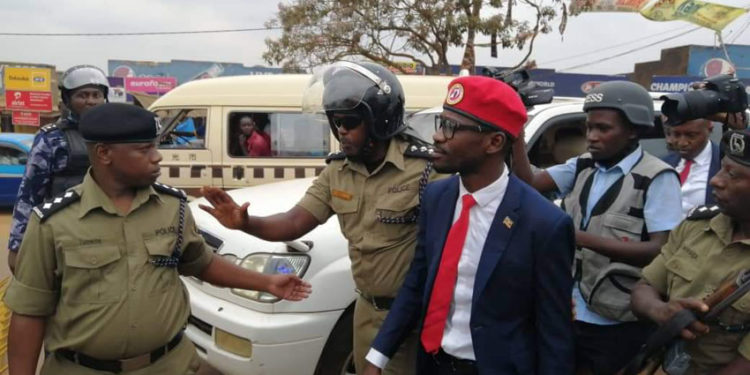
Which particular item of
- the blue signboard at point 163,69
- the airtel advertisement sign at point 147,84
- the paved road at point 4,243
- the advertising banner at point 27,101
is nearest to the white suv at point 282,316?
the paved road at point 4,243

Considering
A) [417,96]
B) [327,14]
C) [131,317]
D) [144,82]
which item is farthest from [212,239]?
[144,82]

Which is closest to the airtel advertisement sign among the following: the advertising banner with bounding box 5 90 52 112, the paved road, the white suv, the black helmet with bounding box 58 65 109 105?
the advertising banner with bounding box 5 90 52 112

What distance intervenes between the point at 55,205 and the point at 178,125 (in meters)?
5.79

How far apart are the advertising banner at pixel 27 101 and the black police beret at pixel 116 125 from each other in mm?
23190

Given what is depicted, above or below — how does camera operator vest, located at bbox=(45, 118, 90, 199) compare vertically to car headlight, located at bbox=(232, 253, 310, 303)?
above

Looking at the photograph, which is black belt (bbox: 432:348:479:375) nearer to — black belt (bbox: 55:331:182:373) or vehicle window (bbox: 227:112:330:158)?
black belt (bbox: 55:331:182:373)

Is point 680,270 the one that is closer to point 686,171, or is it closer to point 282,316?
point 686,171

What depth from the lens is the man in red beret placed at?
1.73 metres

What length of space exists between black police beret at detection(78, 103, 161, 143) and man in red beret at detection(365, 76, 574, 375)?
986 mm

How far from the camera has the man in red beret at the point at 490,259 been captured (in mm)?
1731

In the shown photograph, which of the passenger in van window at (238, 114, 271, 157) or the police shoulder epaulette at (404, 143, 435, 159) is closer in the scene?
the police shoulder epaulette at (404, 143, 435, 159)

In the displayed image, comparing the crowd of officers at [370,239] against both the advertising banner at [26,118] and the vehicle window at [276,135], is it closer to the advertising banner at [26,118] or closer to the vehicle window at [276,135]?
the vehicle window at [276,135]

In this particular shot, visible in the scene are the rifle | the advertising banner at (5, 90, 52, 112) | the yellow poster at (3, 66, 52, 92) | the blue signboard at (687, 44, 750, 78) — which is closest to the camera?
the rifle

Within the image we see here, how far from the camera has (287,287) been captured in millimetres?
2273
